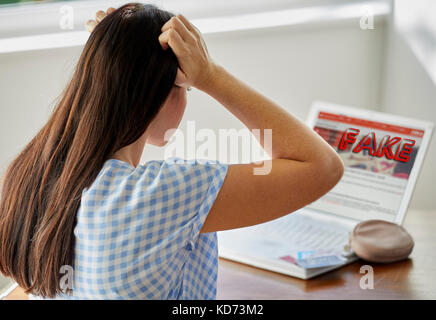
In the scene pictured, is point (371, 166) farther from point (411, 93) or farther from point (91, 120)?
point (91, 120)

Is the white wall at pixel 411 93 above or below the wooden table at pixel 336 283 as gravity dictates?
above

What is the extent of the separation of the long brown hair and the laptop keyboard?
Result: 0.55 meters

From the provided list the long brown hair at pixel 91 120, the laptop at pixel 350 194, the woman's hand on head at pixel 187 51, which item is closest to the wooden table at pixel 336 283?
the laptop at pixel 350 194

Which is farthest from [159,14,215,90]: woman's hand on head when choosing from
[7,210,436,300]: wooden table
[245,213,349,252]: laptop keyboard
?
[245,213,349,252]: laptop keyboard

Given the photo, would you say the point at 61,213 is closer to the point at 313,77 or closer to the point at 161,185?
the point at 161,185

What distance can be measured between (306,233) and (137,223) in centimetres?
61

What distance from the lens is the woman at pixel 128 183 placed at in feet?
2.61

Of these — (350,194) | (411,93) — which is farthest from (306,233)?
(411,93)

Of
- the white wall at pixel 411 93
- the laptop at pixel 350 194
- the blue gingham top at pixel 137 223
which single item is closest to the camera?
the blue gingham top at pixel 137 223

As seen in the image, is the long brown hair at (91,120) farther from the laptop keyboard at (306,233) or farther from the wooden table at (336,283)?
the laptop keyboard at (306,233)

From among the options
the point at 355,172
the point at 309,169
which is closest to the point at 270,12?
the point at 355,172

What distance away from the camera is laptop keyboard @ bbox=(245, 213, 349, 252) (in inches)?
49.3

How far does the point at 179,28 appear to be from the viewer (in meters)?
0.81
